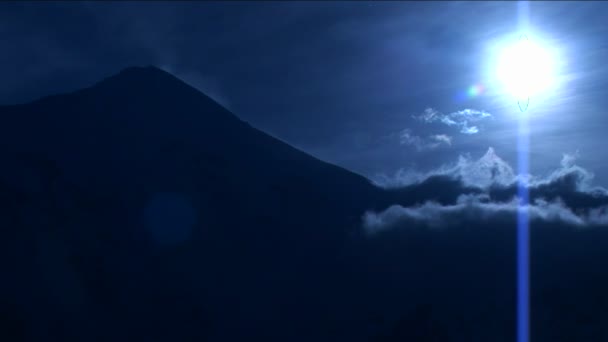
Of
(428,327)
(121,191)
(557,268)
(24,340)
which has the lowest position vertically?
(24,340)

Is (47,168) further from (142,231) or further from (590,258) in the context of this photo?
(590,258)

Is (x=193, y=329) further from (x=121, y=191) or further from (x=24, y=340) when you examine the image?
(x=121, y=191)

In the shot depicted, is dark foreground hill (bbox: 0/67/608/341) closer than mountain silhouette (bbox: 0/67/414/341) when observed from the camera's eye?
Yes

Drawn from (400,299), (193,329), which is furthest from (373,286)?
(193,329)

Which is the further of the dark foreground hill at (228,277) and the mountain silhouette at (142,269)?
the mountain silhouette at (142,269)

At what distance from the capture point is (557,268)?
173 metres

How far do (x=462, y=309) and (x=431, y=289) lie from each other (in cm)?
1279

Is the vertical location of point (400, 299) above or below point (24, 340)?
above

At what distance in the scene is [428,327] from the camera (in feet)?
482

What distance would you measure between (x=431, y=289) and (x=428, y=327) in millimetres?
18067

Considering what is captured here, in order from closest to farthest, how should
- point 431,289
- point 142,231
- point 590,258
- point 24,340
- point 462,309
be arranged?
1. point 24,340
2. point 462,309
3. point 431,289
4. point 590,258
5. point 142,231

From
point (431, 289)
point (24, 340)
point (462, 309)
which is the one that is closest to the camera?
point (24, 340)

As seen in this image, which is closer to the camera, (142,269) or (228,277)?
(142,269)

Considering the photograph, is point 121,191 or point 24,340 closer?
point 24,340
